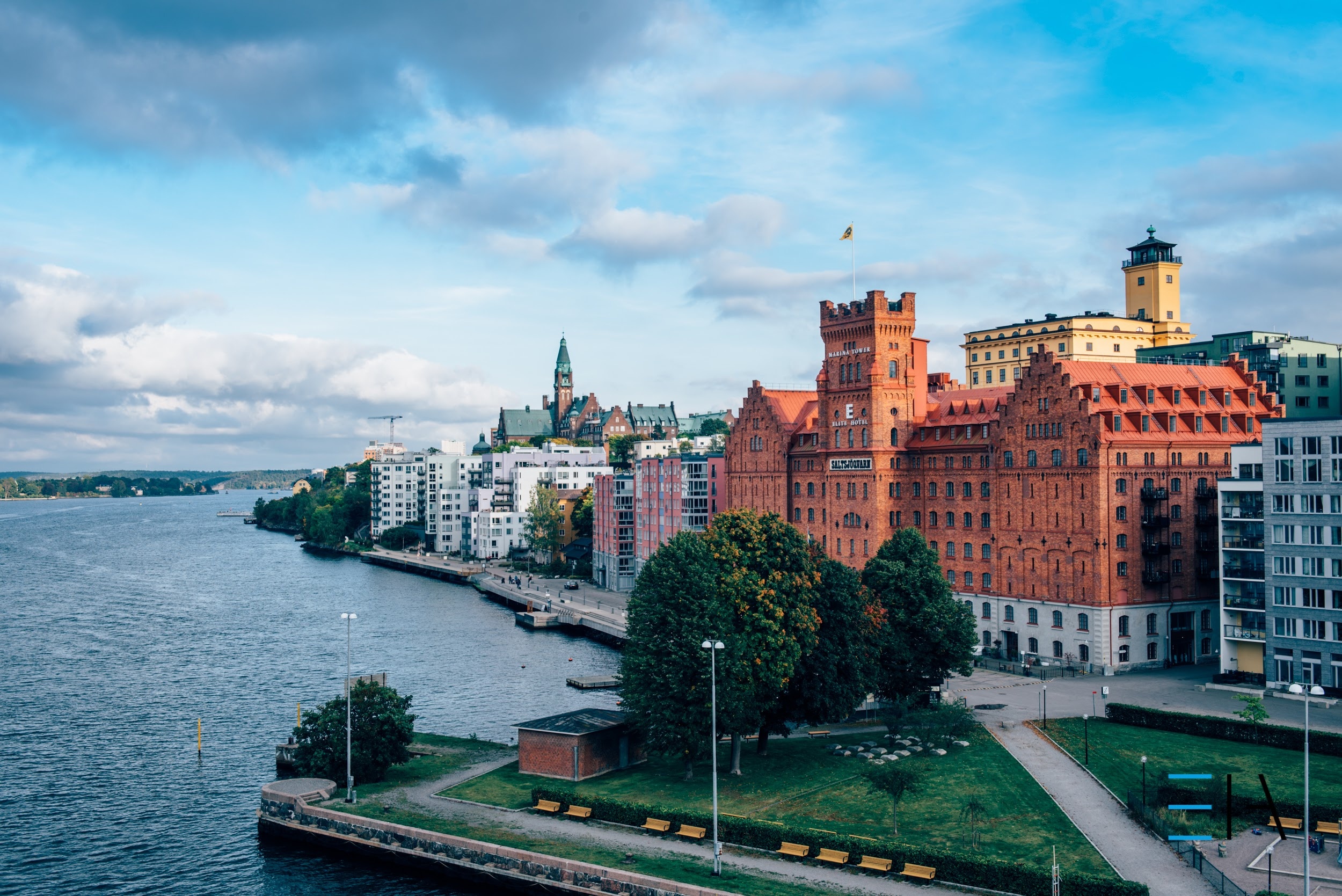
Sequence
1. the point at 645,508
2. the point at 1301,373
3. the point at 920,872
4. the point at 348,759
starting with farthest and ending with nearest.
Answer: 1. the point at 645,508
2. the point at 1301,373
3. the point at 348,759
4. the point at 920,872

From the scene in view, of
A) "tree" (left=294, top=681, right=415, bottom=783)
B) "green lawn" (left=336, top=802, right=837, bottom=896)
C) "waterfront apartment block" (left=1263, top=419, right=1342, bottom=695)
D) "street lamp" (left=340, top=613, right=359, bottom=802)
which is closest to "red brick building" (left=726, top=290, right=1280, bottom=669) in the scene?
"waterfront apartment block" (left=1263, top=419, right=1342, bottom=695)

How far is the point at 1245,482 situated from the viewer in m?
88.9

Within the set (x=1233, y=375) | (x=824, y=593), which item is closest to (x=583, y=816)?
(x=824, y=593)

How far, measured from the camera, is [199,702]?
9775 centimetres

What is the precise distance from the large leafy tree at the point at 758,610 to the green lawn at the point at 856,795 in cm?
387

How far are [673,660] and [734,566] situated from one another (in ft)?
25.9

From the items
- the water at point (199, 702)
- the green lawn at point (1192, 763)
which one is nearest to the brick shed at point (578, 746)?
the water at point (199, 702)

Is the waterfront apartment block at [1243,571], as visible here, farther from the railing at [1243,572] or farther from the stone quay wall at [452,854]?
the stone quay wall at [452,854]

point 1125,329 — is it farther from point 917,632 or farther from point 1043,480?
point 917,632

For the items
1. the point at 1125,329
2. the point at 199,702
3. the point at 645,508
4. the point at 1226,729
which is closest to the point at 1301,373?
the point at 1125,329

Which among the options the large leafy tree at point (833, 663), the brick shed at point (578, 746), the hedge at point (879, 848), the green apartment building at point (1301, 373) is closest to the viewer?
the hedge at point (879, 848)

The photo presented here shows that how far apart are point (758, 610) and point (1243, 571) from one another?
4598 cm

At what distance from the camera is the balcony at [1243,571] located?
3472 inches

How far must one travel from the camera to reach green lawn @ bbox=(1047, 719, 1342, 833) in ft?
191
